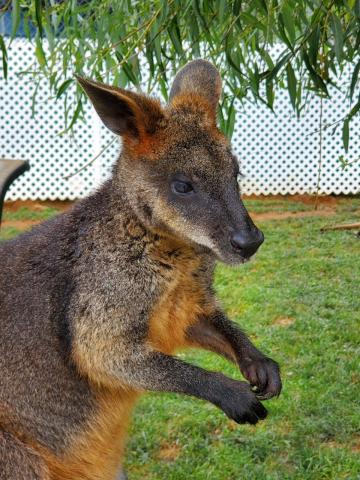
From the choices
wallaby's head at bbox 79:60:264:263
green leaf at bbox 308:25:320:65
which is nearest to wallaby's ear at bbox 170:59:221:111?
wallaby's head at bbox 79:60:264:263

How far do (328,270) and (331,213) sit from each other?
290 centimetres

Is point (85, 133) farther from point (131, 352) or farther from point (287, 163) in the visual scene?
point (131, 352)

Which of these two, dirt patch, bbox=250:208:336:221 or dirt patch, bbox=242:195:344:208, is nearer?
dirt patch, bbox=250:208:336:221

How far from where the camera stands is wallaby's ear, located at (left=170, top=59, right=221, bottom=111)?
3197 mm

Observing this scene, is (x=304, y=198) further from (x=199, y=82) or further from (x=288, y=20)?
(x=199, y=82)

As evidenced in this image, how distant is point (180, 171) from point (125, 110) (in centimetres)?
31

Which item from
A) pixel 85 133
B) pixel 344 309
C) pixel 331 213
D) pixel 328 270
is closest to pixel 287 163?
pixel 331 213

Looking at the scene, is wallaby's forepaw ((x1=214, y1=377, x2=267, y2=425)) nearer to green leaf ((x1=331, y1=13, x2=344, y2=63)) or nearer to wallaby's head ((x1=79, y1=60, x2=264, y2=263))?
wallaby's head ((x1=79, y1=60, x2=264, y2=263))

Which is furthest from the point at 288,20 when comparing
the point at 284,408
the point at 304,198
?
the point at 304,198

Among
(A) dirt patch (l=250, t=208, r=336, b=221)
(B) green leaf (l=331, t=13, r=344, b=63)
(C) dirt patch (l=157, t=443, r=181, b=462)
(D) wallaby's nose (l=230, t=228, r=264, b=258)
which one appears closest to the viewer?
(D) wallaby's nose (l=230, t=228, r=264, b=258)

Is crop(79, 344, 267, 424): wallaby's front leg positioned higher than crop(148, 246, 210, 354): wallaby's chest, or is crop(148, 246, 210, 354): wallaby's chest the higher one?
crop(148, 246, 210, 354): wallaby's chest

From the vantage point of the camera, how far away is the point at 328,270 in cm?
739

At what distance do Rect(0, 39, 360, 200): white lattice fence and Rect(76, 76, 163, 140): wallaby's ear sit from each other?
27.5ft

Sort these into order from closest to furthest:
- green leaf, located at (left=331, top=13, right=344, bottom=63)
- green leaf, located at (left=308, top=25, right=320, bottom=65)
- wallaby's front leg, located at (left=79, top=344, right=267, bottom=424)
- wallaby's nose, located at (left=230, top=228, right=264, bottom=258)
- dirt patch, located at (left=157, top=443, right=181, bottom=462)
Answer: wallaby's nose, located at (left=230, top=228, right=264, bottom=258) < wallaby's front leg, located at (left=79, top=344, right=267, bottom=424) < green leaf, located at (left=331, top=13, right=344, bottom=63) < green leaf, located at (left=308, top=25, right=320, bottom=65) < dirt patch, located at (left=157, top=443, right=181, bottom=462)
